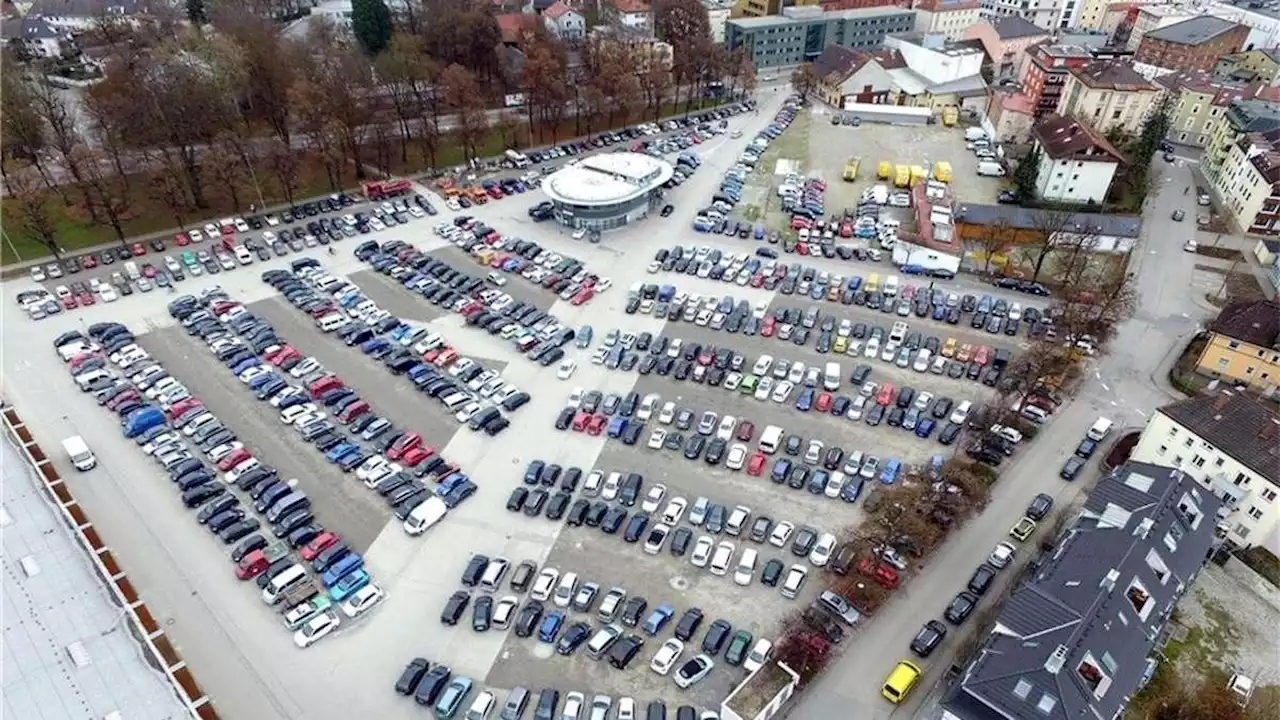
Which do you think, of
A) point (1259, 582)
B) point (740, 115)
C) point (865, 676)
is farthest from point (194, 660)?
point (740, 115)

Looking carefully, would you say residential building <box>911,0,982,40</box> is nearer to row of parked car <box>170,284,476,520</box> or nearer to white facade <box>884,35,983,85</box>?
white facade <box>884,35,983,85</box>

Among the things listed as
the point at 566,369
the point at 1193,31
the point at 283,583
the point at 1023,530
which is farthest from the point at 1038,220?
the point at 283,583

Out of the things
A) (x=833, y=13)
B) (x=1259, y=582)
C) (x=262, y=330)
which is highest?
(x=833, y=13)

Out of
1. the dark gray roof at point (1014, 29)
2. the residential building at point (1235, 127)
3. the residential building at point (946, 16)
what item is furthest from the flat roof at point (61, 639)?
the residential building at point (946, 16)

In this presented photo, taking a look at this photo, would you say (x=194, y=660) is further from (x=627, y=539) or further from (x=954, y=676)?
(x=954, y=676)

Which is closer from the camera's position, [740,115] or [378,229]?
[378,229]

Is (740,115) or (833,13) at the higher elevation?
(833,13)

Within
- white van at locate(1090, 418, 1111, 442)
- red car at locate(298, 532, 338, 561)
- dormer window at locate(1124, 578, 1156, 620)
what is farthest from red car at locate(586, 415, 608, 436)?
white van at locate(1090, 418, 1111, 442)
